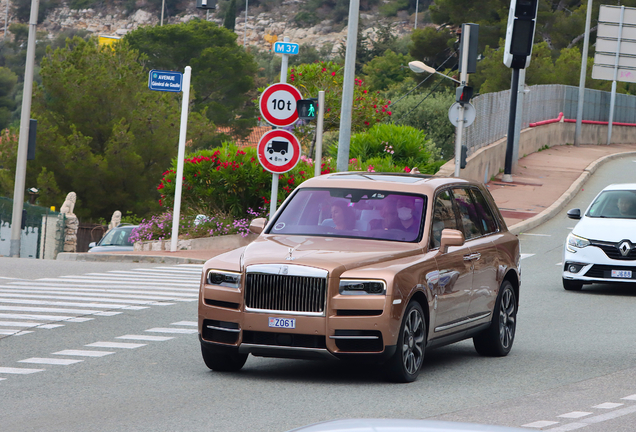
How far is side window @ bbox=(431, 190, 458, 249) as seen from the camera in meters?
9.05

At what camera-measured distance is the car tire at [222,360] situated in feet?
28.0

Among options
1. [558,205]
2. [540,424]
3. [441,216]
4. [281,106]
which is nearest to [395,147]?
[558,205]

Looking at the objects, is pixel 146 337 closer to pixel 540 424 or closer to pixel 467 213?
pixel 467 213

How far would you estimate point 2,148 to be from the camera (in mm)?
48125

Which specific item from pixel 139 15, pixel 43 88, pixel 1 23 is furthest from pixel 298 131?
pixel 1 23

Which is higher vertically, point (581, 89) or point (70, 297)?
point (581, 89)

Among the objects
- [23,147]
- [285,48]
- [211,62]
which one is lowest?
[23,147]

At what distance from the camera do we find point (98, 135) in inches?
1889

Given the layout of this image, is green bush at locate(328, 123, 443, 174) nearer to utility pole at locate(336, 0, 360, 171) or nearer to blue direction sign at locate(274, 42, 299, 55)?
utility pole at locate(336, 0, 360, 171)

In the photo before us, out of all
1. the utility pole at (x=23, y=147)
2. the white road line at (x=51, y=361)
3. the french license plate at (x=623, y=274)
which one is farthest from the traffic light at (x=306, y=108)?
the utility pole at (x=23, y=147)

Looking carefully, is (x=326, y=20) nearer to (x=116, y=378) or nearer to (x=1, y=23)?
(x=1, y=23)

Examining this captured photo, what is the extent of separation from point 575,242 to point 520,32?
1587cm

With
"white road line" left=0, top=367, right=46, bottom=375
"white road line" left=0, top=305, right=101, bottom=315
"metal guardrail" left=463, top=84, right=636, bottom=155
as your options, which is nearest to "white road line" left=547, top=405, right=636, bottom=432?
"white road line" left=0, top=367, right=46, bottom=375

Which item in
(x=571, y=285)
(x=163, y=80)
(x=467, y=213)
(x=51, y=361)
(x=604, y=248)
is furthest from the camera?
(x=163, y=80)
